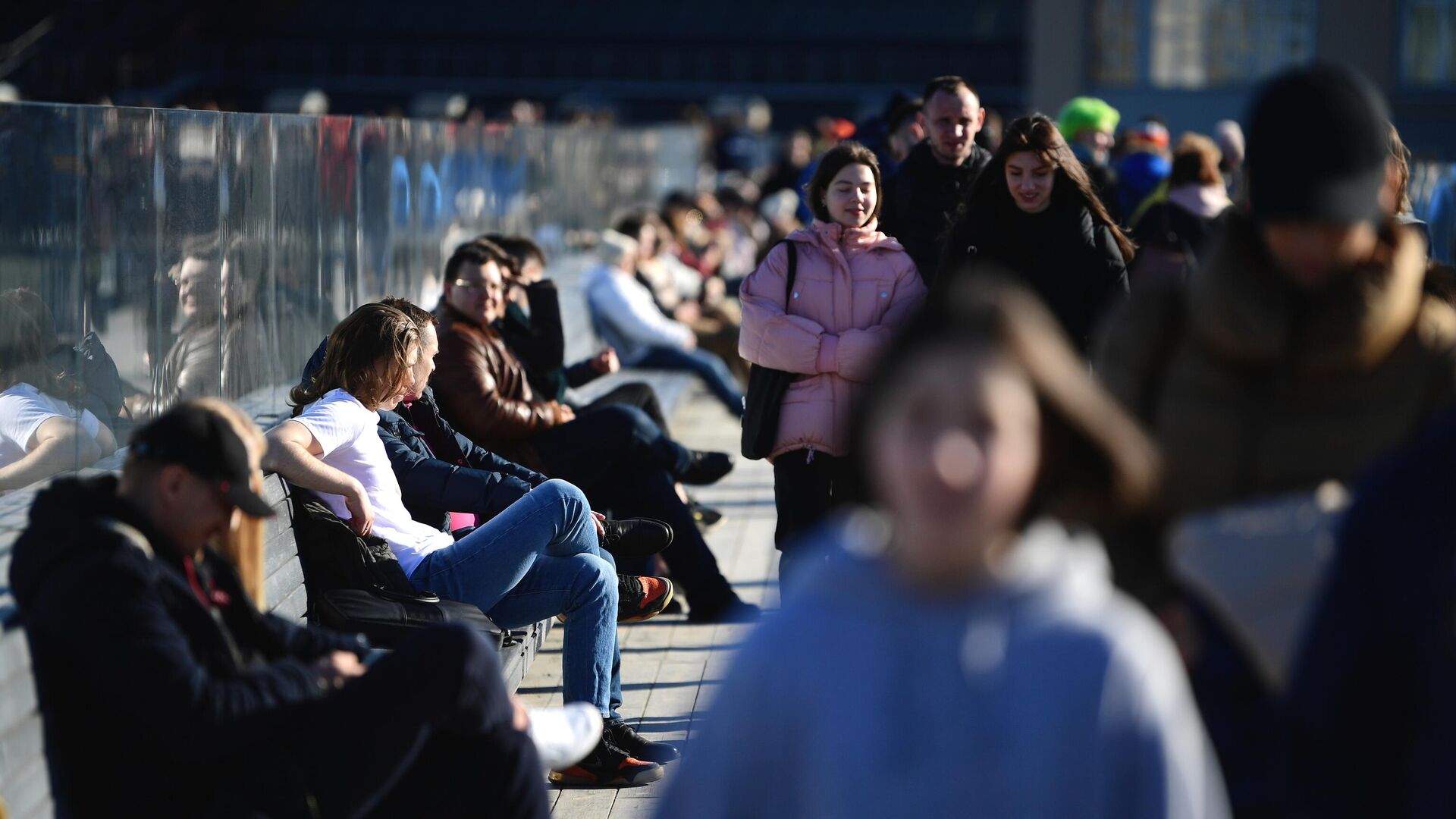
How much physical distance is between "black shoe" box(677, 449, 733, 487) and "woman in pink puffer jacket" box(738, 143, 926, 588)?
5.77ft

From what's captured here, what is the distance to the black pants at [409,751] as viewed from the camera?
3.20m

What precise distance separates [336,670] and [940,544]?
6.11 ft

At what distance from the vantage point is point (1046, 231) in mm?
5914

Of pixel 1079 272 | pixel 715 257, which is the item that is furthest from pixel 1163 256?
pixel 715 257

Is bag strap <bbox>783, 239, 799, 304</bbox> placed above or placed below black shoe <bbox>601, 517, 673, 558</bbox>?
above

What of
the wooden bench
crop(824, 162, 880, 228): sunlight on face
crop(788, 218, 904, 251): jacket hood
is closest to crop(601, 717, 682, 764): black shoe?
the wooden bench

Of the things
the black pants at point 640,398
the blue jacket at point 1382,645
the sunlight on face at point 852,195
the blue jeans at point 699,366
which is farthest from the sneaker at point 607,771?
the blue jeans at point 699,366

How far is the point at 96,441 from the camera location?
512cm

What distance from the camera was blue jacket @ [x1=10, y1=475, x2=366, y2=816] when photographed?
296 centimetres

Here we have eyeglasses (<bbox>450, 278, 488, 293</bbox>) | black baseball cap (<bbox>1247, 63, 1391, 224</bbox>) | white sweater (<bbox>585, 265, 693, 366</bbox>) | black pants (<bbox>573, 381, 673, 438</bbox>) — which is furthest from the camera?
white sweater (<bbox>585, 265, 693, 366</bbox>)

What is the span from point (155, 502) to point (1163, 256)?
315cm

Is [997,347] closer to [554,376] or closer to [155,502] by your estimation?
[155,502]

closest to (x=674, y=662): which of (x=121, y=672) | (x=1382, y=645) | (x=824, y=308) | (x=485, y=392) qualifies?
(x=485, y=392)

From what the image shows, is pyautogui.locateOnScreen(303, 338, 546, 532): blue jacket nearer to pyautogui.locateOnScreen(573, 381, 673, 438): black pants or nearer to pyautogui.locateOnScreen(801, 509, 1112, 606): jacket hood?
pyautogui.locateOnScreen(573, 381, 673, 438): black pants
